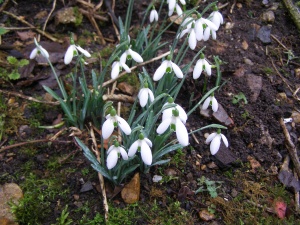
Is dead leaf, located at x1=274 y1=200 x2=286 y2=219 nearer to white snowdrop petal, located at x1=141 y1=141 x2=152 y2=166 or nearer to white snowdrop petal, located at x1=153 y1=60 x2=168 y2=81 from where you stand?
white snowdrop petal, located at x1=141 y1=141 x2=152 y2=166

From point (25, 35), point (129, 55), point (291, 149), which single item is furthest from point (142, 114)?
point (25, 35)

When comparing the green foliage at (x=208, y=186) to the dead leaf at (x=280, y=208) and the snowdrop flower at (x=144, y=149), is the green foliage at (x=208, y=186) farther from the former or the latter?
the snowdrop flower at (x=144, y=149)

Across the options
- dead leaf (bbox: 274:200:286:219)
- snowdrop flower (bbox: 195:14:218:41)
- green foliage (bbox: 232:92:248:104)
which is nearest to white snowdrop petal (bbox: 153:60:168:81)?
snowdrop flower (bbox: 195:14:218:41)

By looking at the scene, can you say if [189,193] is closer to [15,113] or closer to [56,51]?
[15,113]

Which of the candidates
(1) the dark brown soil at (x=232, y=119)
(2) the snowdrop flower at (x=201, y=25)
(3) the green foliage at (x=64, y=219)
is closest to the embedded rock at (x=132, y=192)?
(1) the dark brown soil at (x=232, y=119)

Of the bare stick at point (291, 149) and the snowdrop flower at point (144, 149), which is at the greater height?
the snowdrop flower at point (144, 149)

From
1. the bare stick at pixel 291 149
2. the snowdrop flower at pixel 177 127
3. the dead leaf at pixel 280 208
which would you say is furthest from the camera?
the bare stick at pixel 291 149

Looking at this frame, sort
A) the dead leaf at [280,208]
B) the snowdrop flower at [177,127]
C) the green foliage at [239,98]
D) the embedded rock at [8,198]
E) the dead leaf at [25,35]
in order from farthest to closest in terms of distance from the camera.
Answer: the dead leaf at [25,35], the green foliage at [239,98], the dead leaf at [280,208], the embedded rock at [8,198], the snowdrop flower at [177,127]
